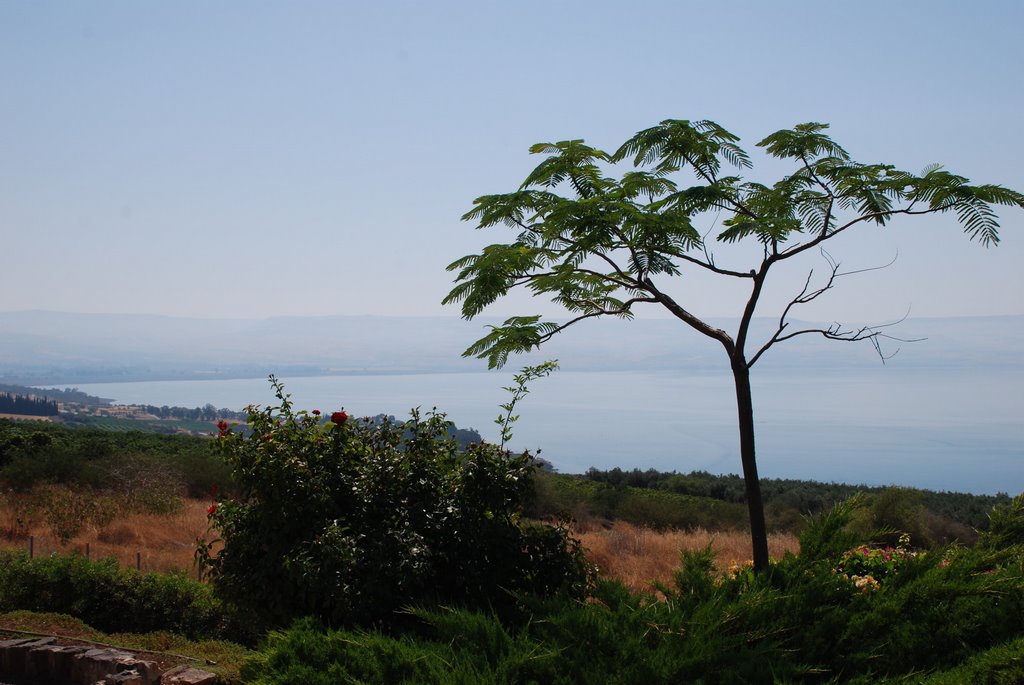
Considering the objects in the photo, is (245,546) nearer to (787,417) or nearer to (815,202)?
(815,202)

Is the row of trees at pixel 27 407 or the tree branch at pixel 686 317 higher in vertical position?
the tree branch at pixel 686 317

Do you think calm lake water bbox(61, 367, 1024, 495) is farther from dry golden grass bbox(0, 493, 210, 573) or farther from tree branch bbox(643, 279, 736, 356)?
tree branch bbox(643, 279, 736, 356)

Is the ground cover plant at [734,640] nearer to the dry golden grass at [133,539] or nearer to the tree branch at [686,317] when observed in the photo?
the tree branch at [686,317]

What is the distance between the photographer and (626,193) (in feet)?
19.3

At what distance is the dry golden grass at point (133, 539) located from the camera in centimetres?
1059

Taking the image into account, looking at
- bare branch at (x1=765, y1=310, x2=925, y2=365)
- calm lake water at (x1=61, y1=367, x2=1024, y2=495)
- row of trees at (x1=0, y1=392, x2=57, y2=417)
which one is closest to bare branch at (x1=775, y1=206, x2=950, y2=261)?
bare branch at (x1=765, y1=310, x2=925, y2=365)

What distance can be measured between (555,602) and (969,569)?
1.59m

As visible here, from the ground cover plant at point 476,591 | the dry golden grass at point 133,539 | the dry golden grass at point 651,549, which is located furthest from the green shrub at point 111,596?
the dry golden grass at point 651,549

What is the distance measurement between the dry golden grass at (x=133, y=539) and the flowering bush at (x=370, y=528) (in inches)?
204

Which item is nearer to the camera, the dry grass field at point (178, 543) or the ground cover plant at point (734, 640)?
the ground cover plant at point (734, 640)

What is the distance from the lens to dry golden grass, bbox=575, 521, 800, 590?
406 inches

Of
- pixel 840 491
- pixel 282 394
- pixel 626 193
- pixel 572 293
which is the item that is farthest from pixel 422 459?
pixel 840 491

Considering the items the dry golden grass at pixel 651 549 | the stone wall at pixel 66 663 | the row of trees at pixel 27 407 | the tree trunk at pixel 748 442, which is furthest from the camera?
the row of trees at pixel 27 407

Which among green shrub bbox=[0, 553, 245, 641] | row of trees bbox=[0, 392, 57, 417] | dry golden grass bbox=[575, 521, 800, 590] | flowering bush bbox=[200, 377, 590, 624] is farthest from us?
row of trees bbox=[0, 392, 57, 417]
